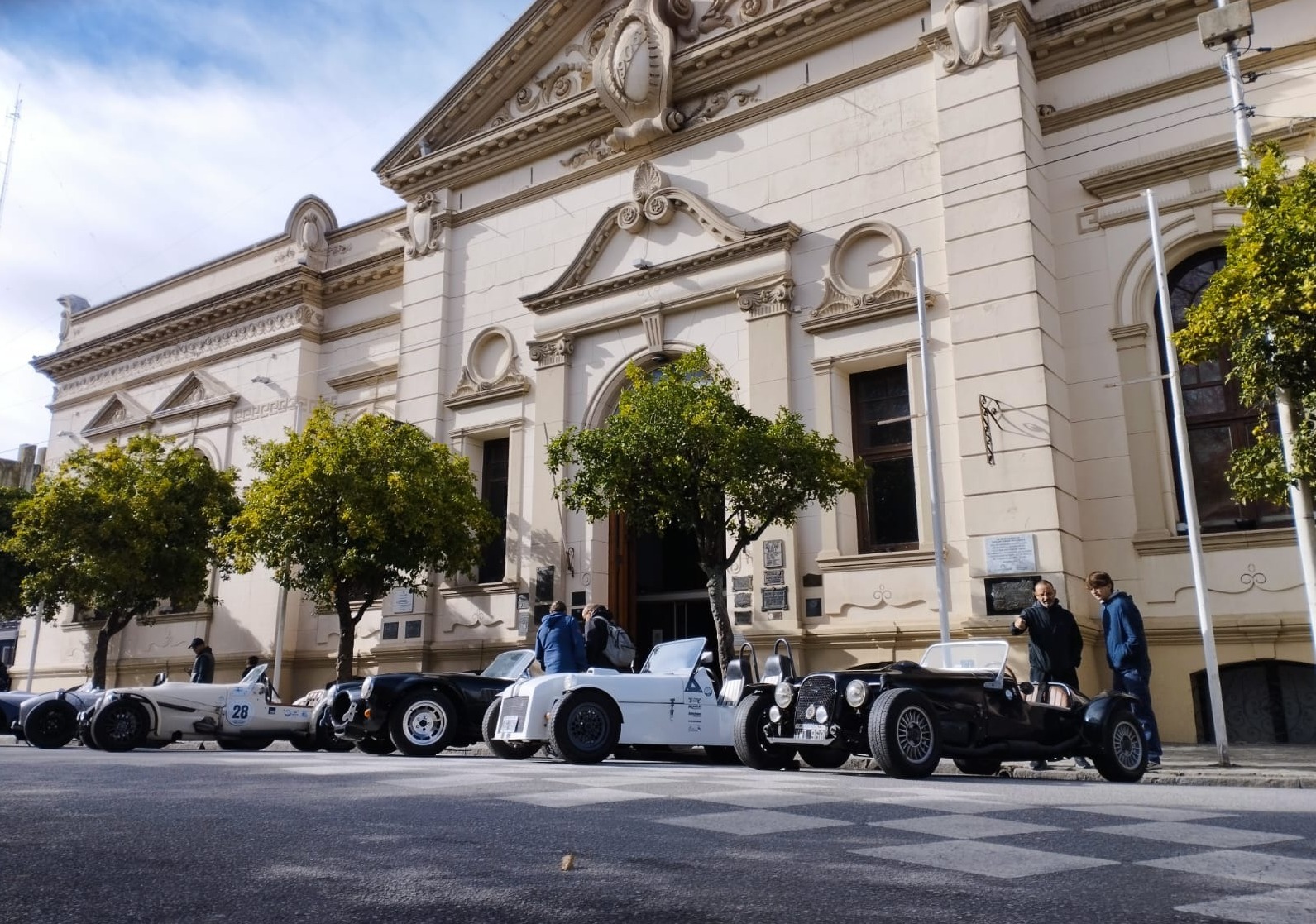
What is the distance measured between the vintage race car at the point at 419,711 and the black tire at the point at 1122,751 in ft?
21.9

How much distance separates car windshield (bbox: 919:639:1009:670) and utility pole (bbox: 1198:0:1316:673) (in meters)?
3.99

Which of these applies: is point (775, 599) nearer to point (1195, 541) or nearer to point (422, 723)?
point (1195, 541)

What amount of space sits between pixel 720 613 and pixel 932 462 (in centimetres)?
398

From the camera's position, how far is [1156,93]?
1697cm

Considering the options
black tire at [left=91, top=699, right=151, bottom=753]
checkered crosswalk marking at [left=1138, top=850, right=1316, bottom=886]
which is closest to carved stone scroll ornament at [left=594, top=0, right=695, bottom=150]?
black tire at [left=91, top=699, right=151, bottom=753]

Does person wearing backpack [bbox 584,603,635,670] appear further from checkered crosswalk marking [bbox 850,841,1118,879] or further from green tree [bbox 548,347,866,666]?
checkered crosswalk marking [bbox 850,841,1118,879]

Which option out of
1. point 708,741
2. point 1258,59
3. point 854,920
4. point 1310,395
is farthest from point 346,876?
point 1258,59

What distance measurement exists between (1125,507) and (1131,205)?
4.87 meters

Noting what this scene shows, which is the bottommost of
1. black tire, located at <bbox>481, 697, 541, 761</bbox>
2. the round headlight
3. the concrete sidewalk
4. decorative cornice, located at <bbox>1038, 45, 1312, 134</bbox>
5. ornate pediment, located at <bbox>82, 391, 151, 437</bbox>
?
the concrete sidewalk

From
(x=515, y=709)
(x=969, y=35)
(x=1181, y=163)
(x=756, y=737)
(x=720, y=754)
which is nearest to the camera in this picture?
(x=756, y=737)

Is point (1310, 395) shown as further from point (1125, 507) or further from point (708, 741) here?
point (708, 741)

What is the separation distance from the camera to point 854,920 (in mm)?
3400

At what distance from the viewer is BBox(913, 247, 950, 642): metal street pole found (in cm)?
1518

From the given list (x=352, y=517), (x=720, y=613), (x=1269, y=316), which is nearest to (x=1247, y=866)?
(x=1269, y=316)
